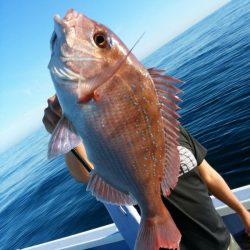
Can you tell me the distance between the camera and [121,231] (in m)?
3.47

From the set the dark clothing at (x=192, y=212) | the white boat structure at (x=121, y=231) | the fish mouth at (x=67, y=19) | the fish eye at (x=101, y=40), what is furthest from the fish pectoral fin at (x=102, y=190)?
the white boat structure at (x=121, y=231)

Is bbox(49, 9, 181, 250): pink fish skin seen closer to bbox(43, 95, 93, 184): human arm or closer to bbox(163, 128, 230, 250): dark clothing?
bbox(43, 95, 93, 184): human arm

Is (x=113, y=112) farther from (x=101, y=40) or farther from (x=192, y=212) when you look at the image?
(x=192, y=212)

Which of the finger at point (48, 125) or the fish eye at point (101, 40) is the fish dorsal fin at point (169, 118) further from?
the finger at point (48, 125)

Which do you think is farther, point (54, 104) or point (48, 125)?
point (48, 125)

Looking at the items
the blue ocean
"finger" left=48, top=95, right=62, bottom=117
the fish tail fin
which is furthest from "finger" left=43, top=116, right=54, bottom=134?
the blue ocean

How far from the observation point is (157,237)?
198cm

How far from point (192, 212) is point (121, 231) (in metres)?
0.98

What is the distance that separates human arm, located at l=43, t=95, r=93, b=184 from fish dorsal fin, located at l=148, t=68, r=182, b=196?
0.64 metres

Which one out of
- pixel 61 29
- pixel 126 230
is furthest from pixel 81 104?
pixel 126 230

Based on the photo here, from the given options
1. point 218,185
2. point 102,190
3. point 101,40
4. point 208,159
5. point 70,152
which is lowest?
point 208,159

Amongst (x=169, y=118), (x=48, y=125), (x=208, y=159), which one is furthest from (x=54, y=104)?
(x=208, y=159)

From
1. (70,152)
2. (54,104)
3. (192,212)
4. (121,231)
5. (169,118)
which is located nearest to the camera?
(169,118)

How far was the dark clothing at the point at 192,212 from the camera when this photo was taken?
2.82 meters
